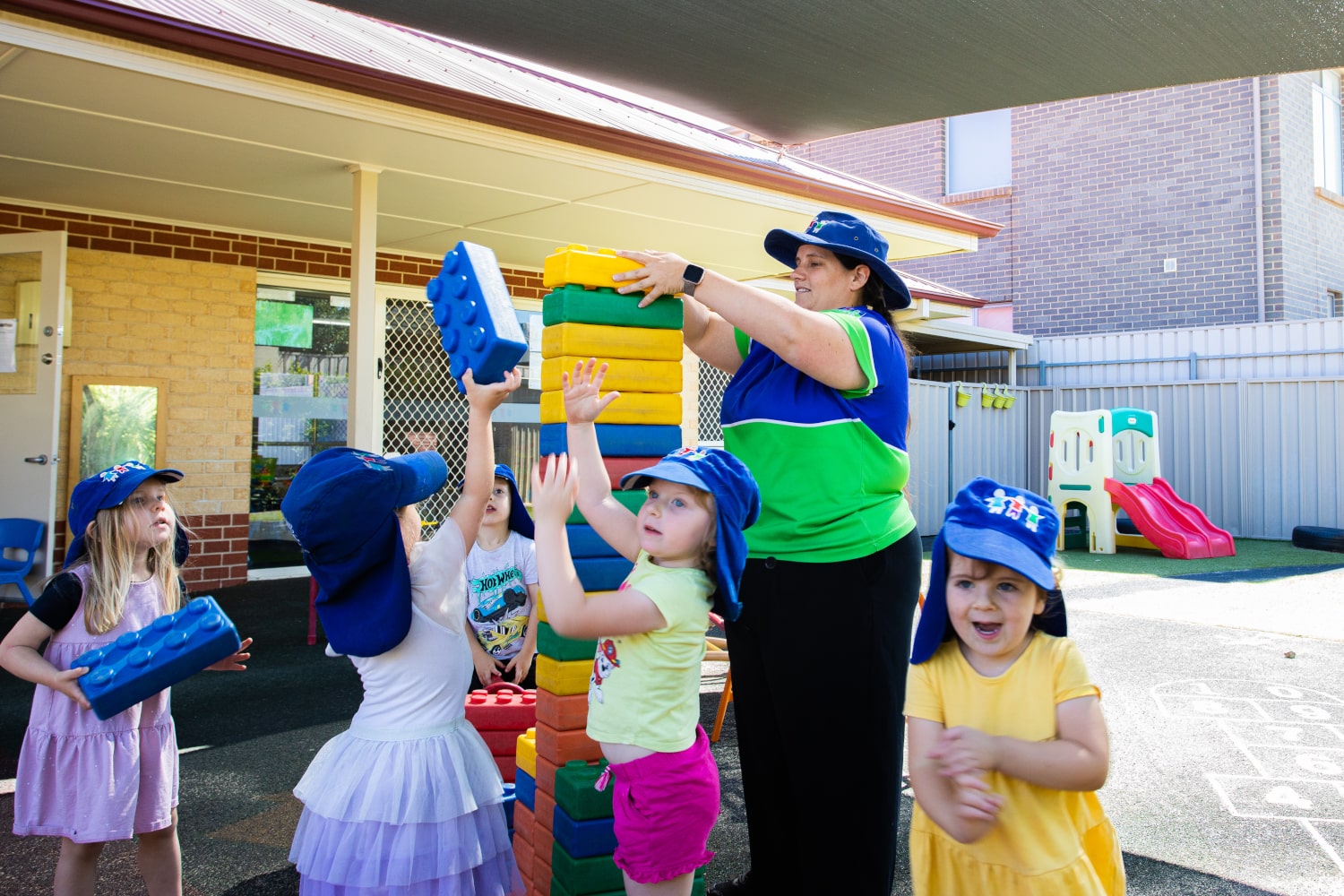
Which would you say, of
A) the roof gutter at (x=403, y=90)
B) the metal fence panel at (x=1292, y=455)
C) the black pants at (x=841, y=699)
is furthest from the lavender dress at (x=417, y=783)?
the metal fence panel at (x=1292, y=455)

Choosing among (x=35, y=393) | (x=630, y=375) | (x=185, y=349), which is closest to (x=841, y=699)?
(x=630, y=375)

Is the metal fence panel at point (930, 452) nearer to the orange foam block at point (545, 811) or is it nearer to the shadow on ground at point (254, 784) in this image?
the shadow on ground at point (254, 784)

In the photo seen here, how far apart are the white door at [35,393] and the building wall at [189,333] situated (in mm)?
422

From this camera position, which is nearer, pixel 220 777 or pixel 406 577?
pixel 406 577

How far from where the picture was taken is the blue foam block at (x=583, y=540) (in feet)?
8.20

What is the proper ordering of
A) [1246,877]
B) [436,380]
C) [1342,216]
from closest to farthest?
[1246,877], [436,380], [1342,216]

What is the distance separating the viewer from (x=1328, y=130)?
17953 millimetres

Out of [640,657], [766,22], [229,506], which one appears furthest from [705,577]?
[229,506]

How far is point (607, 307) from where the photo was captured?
8.16 feet

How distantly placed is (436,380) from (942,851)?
849 centimetres

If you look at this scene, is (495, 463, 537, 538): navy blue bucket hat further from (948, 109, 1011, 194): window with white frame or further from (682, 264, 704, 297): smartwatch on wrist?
(948, 109, 1011, 194): window with white frame

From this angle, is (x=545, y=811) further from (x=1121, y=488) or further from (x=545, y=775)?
(x=1121, y=488)

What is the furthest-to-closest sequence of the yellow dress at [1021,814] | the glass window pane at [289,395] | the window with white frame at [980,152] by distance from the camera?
the window with white frame at [980,152]
the glass window pane at [289,395]
the yellow dress at [1021,814]

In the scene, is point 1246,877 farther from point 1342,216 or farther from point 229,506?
point 1342,216
